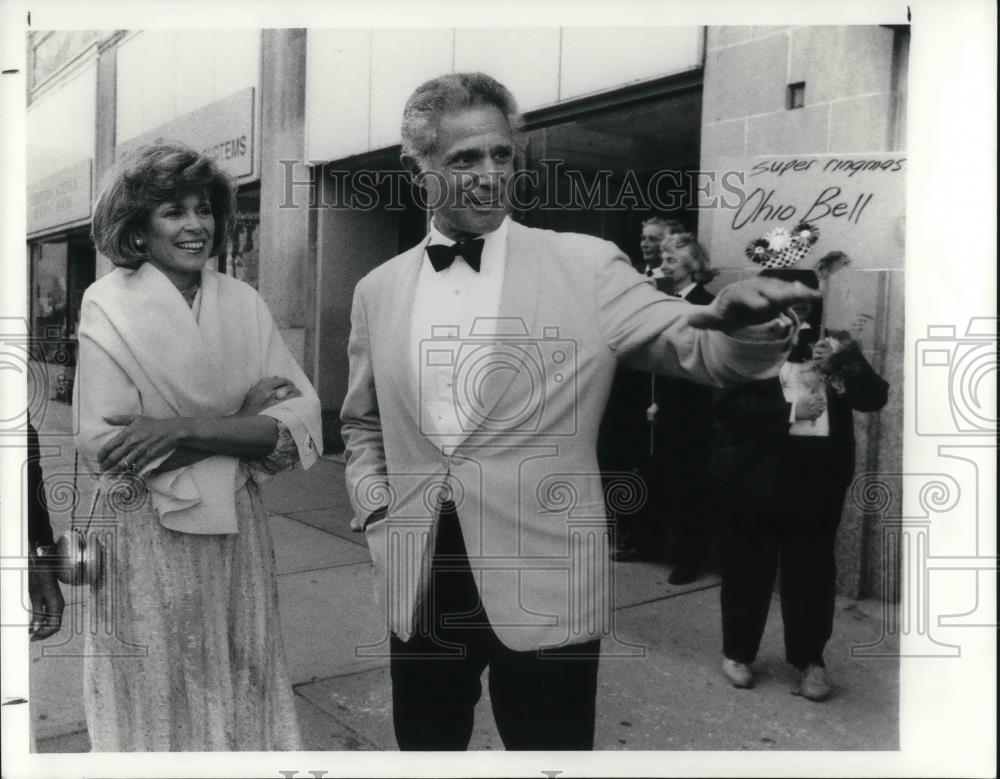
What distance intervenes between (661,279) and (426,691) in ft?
4.11

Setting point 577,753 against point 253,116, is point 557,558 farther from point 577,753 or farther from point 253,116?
point 253,116

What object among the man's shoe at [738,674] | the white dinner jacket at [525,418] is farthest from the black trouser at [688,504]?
the man's shoe at [738,674]

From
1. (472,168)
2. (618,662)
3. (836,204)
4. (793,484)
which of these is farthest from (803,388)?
(472,168)

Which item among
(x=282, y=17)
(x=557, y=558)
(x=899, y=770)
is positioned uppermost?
(x=282, y=17)

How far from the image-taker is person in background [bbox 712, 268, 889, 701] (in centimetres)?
245

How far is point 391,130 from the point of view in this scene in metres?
2.52

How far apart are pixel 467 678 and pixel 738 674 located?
2.46ft

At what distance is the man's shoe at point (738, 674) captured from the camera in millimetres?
2609

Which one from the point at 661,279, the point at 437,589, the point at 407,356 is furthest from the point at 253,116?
the point at 437,589

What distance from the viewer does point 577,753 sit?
2570 millimetres

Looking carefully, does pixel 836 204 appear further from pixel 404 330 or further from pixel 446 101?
pixel 404 330

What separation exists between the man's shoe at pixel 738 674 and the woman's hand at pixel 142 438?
1584 mm

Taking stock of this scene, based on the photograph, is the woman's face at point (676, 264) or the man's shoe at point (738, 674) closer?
the woman's face at point (676, 264)

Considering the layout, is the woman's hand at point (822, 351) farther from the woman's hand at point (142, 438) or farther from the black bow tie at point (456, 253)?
the woman's hand at point (142, 438)
